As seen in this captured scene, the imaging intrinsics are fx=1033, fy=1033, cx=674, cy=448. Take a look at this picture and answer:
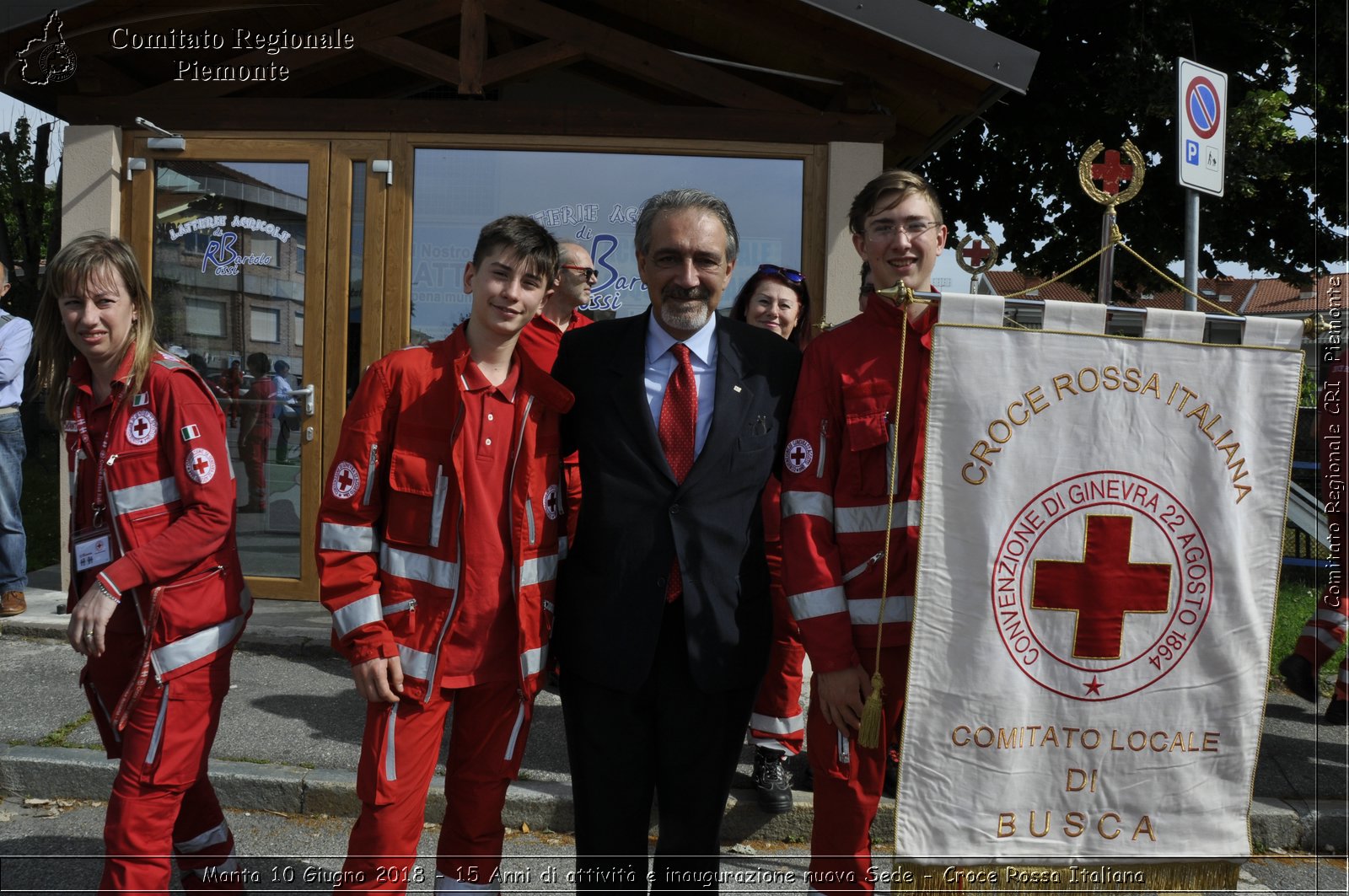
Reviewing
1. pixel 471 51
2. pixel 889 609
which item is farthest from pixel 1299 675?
pixel 471 51

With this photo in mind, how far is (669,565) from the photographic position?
2.52 metres

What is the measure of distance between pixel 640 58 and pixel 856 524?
424 centimetres

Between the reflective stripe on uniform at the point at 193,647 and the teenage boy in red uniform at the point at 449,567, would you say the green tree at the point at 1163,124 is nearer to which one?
the teenage boy in red uniform at the point at 449,567

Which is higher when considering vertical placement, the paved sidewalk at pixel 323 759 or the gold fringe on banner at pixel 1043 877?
the gold fringe on banner at pixel 1043 877

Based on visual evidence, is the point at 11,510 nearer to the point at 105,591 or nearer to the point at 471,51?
the point at 471,51

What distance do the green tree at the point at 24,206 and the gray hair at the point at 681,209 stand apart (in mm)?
13385

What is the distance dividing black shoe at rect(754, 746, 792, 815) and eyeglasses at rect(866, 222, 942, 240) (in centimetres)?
213

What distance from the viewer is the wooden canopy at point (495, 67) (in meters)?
5.71

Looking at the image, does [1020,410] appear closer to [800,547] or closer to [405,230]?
[800,547]

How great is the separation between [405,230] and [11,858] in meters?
3.78

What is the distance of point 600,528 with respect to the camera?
257 centimetres

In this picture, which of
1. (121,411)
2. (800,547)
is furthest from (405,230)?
(800,547)

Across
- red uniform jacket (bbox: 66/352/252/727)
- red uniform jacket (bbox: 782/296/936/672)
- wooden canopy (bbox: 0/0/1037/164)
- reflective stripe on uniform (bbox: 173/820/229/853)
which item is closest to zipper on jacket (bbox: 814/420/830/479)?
red uniform jacket (bbox: 782/296/936/672)

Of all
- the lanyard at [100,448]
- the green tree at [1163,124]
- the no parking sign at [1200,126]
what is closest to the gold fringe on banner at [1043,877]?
the lanyard at [100,448]
